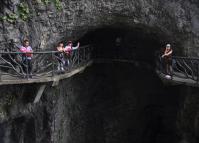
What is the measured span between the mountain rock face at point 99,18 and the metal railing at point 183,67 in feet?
1.88

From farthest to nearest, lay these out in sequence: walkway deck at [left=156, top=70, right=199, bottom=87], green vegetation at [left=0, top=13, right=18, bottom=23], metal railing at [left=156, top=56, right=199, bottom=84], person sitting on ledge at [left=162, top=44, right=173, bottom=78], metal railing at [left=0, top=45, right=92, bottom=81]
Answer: person sitting on ledge at [left=162, top=44, right=173, bottom=78] → metal railing at [left=156, top=56, right=199, bottom=84] → green vegetation at [left=0, top=13, right=18, bottom=23] → walkway deck at [left=156, top=70, right=199, bottom=87] → metal railing at [left=0, top=45, right=92, bottom=81]

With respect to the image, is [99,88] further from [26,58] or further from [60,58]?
[26,58]

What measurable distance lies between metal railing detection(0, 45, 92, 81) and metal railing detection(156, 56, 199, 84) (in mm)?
3079

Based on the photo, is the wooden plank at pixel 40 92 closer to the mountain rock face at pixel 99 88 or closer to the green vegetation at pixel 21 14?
the mountain rock face at pixel 99 88

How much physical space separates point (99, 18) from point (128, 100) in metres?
5.15

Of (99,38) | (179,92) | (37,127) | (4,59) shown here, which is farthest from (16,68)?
(179,92)

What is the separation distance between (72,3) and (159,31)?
328cm

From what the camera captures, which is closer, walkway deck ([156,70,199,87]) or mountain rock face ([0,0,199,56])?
walkway deck ([156,70,199,87])

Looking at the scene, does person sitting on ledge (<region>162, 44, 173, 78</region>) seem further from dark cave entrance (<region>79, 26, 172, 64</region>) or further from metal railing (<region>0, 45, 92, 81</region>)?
metal railing (<region>0, 45, 92, 81</region>)

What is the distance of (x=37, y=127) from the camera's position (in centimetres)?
1589

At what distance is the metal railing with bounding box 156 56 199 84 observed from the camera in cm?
1413

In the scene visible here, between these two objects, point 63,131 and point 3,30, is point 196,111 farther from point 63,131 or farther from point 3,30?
point 3,30

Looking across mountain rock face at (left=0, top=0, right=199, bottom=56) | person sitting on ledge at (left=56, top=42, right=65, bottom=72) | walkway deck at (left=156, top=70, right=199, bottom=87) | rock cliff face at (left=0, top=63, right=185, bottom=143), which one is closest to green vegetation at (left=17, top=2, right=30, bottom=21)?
mountain rock face at (left=0, top=0, right=199, bottom=56)

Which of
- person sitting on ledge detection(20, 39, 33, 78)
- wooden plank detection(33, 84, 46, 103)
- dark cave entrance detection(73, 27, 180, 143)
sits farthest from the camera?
dark cave entrance detection(73, 27, 180, 143)
